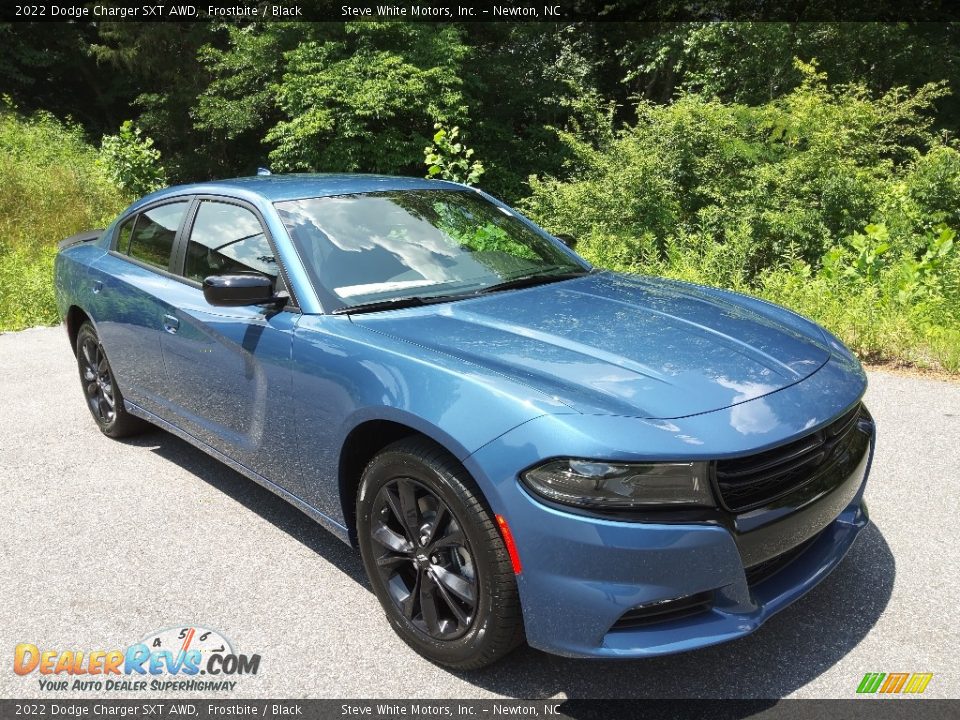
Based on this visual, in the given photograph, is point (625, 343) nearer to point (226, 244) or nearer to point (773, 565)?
point (773, 565)

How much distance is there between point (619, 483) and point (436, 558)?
735mm

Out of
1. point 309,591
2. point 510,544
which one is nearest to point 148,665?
point 309,591

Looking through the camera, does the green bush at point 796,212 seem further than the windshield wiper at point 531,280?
Yes

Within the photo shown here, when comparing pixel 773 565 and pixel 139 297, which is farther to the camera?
pixel 139 297

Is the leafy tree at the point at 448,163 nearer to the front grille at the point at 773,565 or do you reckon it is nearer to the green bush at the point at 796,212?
the green bush at the point at 796,212

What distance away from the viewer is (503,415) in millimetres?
2303

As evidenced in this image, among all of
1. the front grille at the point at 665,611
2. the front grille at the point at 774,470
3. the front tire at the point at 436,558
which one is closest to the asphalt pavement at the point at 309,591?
the front tire at the point at 436,558

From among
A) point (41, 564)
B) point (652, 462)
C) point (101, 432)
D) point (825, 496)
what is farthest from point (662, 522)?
point (101, 432)

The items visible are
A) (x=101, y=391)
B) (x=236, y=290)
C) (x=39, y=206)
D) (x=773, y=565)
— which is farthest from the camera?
(x=39, y=206)

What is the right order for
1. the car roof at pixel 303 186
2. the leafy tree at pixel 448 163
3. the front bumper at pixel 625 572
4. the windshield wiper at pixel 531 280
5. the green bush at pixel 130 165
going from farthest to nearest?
1. the green bush at pixel 130 165
2. the leafy tree at pixel 448 163
3. the car roof at pixel 303 186
4. the windshield wiper at pixel 531 280
5. the front bumper at pixel 625 572

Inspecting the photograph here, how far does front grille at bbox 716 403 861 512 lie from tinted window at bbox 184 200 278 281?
205 centimetres

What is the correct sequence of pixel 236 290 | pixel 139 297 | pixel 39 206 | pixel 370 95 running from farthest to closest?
pixel 370 95 < pixel 39 206 < pixel 139 297 < pixel 236 290

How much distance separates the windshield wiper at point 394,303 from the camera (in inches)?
121

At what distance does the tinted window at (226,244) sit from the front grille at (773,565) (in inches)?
86.3
